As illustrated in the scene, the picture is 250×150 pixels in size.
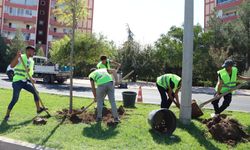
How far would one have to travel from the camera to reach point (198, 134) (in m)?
6.55

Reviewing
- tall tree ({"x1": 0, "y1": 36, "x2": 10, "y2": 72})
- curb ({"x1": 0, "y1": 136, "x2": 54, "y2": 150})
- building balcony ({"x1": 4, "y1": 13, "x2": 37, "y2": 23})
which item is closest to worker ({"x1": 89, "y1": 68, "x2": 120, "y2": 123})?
curb ({"x1": 0, "y1": 136, "x2": 54, "y2": 150})

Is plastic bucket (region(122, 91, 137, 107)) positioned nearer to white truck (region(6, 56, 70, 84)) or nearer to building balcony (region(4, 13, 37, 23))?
white truck (region(6, 56, 70, 84))

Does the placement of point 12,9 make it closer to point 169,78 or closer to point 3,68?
point 3,68

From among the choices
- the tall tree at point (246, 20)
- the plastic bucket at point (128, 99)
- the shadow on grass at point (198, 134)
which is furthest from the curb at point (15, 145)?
the tall tree at point (246, 20)

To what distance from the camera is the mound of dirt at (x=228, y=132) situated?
6.18 metres

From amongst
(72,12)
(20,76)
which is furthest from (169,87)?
(20,76)

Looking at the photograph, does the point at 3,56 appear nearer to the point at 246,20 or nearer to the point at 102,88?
the point at 246,20

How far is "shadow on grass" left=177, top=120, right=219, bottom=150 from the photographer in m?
5.93

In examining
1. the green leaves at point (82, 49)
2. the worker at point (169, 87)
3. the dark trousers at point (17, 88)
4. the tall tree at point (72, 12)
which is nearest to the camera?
the dark trousers at point (17, 88)

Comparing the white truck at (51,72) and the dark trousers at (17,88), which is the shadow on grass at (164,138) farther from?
the white truck at (51,72)

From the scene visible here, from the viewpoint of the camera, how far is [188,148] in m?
5.72

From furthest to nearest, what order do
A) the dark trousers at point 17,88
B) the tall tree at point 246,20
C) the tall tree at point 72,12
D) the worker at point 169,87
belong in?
the tall tree at point 246,20
the tall tree at point 72,12
the worker at point 169,87
the dark trousers at point 17,88

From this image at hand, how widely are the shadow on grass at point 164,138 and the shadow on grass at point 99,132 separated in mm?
801

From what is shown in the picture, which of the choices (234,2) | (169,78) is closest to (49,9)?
(234,2)
